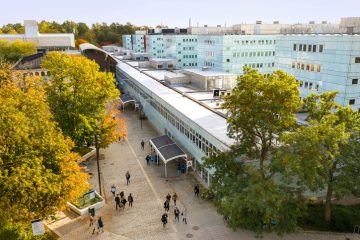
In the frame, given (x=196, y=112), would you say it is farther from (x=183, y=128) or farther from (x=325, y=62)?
(x=325, y=62)

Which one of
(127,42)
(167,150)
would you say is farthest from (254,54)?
(127,42)

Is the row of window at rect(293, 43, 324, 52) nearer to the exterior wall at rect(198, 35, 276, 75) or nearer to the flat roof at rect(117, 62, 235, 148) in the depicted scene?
the flat roof at rect(117, 62, 235, 148)

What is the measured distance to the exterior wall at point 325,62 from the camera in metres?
28.0

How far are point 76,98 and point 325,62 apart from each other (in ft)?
77.1

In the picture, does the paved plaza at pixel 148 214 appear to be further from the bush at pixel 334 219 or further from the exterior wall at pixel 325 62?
the exterior wall at pixel 325 62

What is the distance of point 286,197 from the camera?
51.9 ft

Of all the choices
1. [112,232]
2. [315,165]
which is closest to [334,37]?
[315,165]

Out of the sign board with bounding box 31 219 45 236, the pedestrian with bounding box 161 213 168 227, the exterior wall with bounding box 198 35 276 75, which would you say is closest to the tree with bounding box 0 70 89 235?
the sign board with bounding box 31 219 45 236

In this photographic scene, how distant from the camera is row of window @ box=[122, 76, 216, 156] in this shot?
25141mm

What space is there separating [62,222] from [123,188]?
5.78 meters

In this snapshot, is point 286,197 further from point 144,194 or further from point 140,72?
point 140,72

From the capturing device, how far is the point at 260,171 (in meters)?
16.8

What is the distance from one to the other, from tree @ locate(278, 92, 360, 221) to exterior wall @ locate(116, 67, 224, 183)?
19.8 ft

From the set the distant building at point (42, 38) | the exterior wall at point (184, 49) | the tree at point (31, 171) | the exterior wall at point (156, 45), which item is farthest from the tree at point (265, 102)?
the distant building at point (42, 38)
